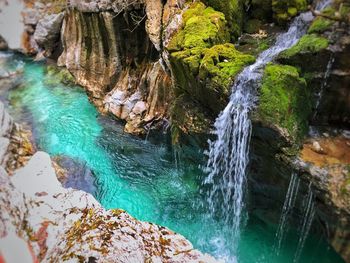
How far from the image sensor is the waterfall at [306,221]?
4.48 m

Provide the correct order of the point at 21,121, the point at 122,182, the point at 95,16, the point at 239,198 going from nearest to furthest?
1. the point at 239,198
2. the point at 21,121
3. the point at 122,182
4. the point at 95,16

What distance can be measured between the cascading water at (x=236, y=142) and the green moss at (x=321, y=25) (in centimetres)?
25

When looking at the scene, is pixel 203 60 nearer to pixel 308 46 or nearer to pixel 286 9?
pixel 308 46

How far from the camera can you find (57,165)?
Result: 21.9 ft

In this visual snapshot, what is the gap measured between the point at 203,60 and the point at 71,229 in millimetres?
3709

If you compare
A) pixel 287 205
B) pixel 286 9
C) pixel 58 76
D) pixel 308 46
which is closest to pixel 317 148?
pixel 287 205

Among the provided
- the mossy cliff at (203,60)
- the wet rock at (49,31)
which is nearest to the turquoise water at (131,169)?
the mossy cliff at (203,60)

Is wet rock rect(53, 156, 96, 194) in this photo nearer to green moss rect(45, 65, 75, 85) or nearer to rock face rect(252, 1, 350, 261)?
green moss rect(45, 65, 75, 85)

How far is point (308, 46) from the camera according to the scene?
4977mm

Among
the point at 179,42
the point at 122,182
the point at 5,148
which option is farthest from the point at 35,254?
the point at 179,42

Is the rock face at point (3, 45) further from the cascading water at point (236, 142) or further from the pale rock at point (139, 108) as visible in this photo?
the cascading water at point (236, 142)

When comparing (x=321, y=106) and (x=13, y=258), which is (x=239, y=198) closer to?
(x=321, y=106)

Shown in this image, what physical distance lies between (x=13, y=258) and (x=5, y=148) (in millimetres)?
1820

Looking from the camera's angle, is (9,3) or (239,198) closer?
(239,198)
